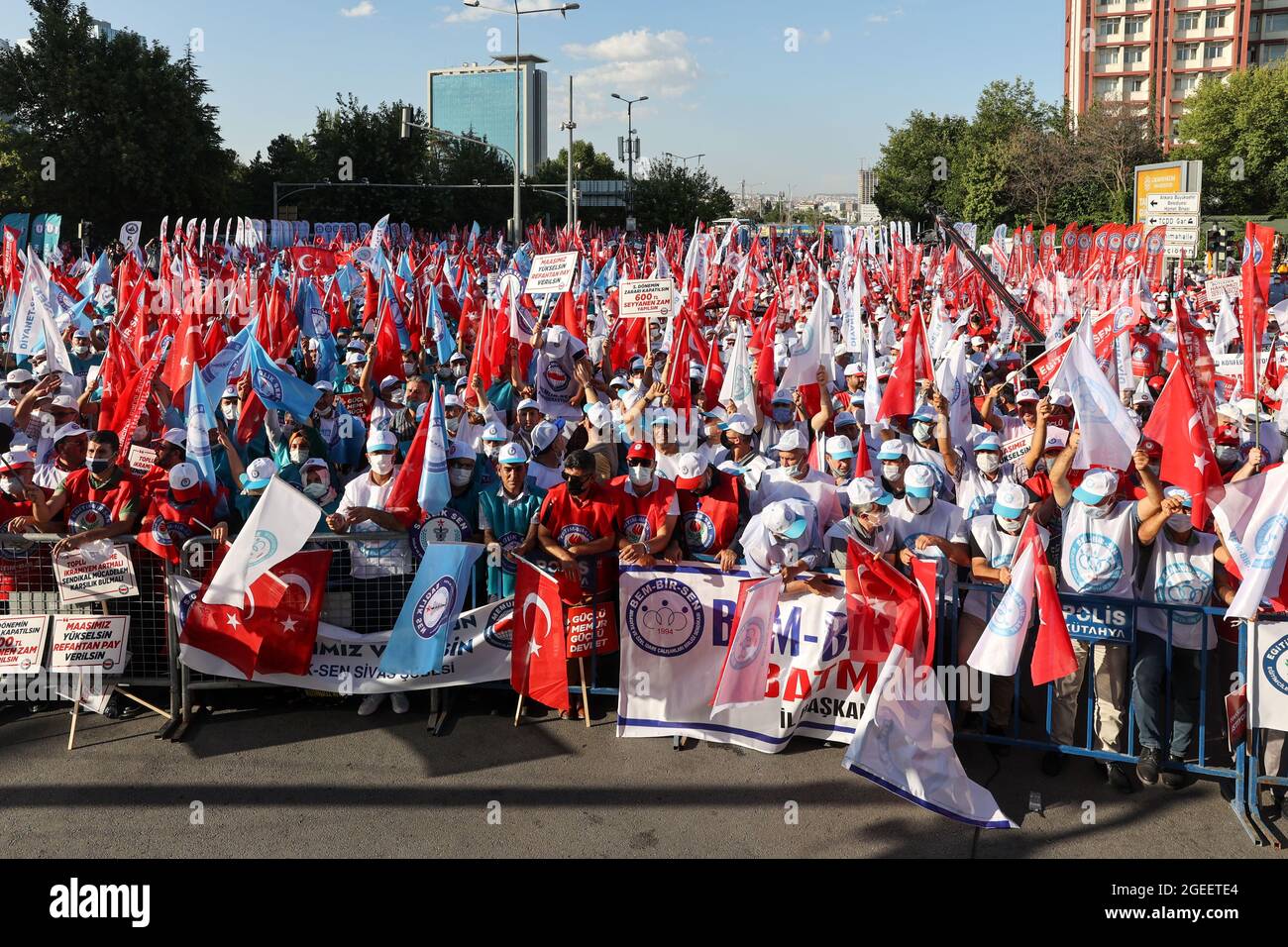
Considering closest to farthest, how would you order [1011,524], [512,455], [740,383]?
[1011,524]
[512,455]
[740,383]

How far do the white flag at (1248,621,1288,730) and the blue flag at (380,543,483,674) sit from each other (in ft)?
12.5

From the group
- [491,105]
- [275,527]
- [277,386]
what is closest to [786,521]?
[275,527]

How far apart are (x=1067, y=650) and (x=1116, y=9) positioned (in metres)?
98.6

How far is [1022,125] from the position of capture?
5547cm

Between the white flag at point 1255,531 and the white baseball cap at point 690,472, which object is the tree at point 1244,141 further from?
the white baseball cap at point 690,472

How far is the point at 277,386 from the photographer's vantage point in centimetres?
915

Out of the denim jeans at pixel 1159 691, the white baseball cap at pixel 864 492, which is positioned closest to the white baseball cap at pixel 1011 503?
the white baseball cap at pixel 864 492

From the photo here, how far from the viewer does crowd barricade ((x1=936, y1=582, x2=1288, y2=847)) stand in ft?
16.4

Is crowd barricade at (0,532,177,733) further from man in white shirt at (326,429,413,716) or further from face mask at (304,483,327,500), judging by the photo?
face mask at (304,483,327,500)

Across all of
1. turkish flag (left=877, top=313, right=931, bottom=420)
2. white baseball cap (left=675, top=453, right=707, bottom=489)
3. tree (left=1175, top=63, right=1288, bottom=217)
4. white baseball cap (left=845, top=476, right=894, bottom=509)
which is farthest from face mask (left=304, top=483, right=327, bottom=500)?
tree (left=1175, top=63, right=1288, bottom=217)

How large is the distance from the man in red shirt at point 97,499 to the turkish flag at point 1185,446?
575 centimetres

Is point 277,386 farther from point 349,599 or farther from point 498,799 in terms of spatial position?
point 498,799

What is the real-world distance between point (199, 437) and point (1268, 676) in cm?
599

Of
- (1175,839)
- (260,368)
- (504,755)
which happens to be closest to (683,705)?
(504,755)
